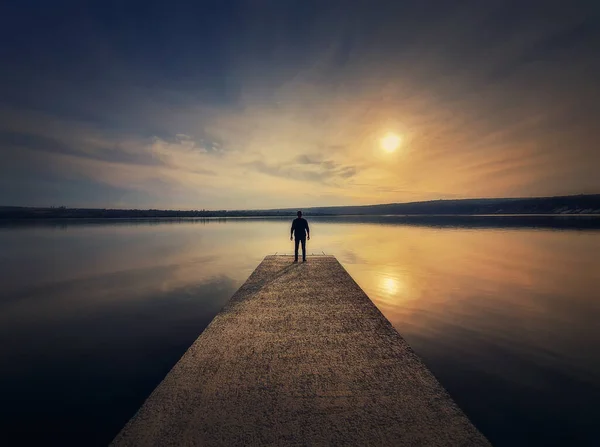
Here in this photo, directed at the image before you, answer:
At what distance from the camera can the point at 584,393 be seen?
17.9 ft

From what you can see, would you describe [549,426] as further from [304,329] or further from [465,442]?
[304,329]

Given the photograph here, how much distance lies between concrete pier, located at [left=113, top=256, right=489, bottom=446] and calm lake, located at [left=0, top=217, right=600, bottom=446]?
1.36 m

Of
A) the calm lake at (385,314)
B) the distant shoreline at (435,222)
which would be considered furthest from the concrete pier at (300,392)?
the distant shoreline at (435,222)

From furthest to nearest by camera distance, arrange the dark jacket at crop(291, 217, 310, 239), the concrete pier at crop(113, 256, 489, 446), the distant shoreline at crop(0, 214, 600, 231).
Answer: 1. the distant shoreline at crop(0, 214, 600, 231)
2. the dark jacket at crop(291, 217, 310, 239)
3. the concrete pier at crop(113, 256, 489, 446)

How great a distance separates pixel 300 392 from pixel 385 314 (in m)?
6.41

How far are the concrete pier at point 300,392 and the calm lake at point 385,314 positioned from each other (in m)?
1.36

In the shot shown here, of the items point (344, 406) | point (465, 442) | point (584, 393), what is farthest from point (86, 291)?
point (584, 393)

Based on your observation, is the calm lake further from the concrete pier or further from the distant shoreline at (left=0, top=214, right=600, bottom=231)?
the distant shoreline at (left=0, top=214, right=600, bottom=231)

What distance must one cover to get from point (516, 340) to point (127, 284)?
55.9ft

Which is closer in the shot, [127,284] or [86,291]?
[86,291]

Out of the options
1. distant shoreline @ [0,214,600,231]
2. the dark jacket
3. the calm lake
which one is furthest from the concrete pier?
distant shoreline @ [0,214,600,231]

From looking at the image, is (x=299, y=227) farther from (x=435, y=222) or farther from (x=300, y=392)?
(x=435, y=222)

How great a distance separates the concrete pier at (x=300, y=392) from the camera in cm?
341

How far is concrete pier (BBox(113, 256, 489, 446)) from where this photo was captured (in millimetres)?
3406
